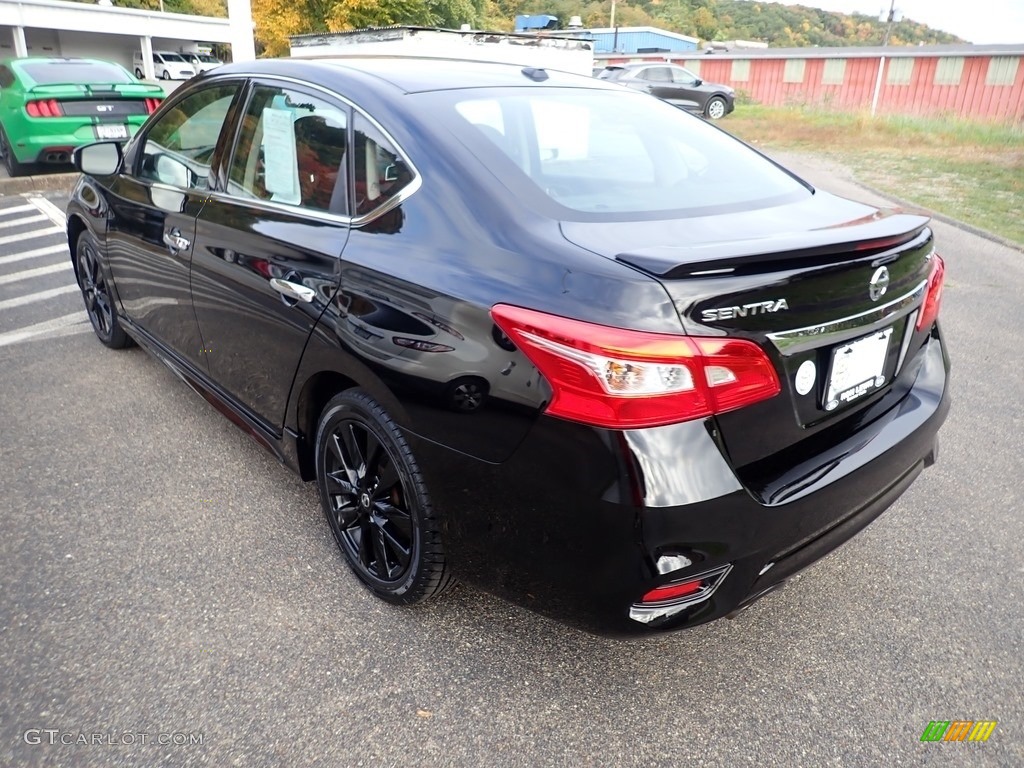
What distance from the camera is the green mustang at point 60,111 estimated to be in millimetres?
9125

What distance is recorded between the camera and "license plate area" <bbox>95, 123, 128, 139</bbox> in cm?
938

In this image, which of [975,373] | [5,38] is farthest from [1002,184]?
[5,38]

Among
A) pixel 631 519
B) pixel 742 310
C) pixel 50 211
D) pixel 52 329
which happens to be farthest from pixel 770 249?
pixel 50 211

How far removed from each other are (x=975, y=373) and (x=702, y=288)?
3.71m

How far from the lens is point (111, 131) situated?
370 inches

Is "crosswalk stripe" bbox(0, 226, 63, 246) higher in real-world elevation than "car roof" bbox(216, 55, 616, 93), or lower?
lower

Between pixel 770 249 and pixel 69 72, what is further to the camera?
pixel 69 72

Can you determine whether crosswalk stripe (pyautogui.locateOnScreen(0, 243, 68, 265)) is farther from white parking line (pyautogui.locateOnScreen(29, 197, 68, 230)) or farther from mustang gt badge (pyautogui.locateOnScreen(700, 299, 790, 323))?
mustang gt badge (pyautogui.locateOnScreen(700, 299, 790, 323))

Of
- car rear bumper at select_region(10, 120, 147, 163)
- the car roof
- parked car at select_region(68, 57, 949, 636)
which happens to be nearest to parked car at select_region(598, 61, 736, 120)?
car rear bumper at select_region(10, 120, 147, 163)

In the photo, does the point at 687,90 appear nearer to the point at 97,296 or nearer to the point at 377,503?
the point at 97,296

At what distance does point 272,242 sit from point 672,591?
1.70 meters

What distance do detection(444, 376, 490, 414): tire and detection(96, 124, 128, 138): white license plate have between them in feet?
30.4

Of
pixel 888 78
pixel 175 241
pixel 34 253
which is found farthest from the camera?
pixel 888 78

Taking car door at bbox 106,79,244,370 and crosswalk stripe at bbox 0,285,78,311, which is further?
crosswalk stripe at bbox 0,285,78,311
